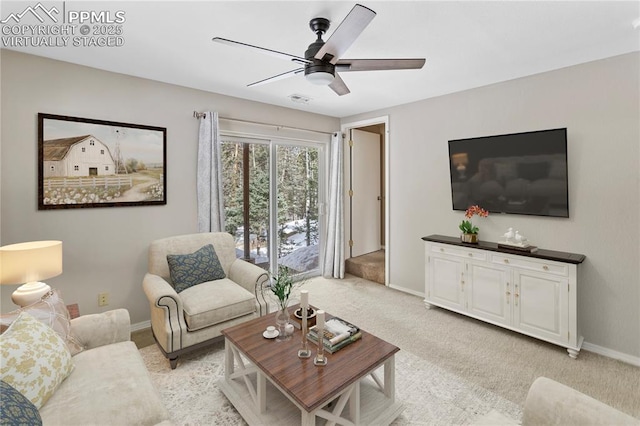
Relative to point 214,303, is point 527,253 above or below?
above

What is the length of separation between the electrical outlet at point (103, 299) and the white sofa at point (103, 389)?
3.83 feet

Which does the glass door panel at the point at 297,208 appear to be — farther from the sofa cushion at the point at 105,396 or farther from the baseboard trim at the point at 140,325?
the sofa cushion at the point at 105,396

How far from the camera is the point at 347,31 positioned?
63.4 inches

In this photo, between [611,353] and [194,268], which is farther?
[194,268]

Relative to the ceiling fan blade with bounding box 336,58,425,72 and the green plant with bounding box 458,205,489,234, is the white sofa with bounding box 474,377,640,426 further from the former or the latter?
the green plant with bounding box 458,205,489,234

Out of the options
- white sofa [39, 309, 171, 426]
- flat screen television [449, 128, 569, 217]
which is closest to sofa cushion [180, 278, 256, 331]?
white sofa [39, 309, 171, 426]

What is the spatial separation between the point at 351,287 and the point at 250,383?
2.66 m

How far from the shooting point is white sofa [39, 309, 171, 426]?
1.35 metres

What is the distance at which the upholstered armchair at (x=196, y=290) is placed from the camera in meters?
2.47

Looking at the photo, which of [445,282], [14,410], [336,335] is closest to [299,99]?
[445,282]

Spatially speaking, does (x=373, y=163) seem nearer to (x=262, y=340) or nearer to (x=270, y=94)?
(x=270, y=94)

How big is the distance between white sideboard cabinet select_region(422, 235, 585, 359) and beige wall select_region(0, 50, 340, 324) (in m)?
2.95

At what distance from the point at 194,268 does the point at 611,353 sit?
3836mm

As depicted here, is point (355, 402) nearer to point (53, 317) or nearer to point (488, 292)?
point (53, 317)
